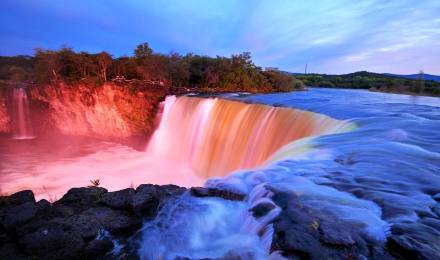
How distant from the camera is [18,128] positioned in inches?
843

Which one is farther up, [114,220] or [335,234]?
[335,234]

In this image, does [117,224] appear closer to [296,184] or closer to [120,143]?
[296,184]

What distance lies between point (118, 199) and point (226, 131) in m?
8.48

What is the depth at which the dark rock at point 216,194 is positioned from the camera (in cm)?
406

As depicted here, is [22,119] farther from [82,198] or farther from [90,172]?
[82,198]

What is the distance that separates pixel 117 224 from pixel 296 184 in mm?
2340

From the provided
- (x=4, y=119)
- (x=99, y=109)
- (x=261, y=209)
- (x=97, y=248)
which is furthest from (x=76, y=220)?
(x=4, y=119)

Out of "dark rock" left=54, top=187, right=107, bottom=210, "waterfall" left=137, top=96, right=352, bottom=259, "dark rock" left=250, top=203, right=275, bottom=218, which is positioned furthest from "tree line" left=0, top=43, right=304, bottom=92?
"dark rock" left=250, top=203, right=275, bottom=218

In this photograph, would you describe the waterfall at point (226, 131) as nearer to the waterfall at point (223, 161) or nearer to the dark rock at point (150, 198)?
the waterfall at point (223, 161)

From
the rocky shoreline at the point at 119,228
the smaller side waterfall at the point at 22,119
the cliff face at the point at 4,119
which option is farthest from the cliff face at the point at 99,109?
the rocky shoreline at the point at 119,228

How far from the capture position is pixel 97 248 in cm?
312

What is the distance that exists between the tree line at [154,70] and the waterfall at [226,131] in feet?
13.5

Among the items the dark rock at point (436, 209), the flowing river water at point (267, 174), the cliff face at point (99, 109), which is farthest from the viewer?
the cliff face at point (99, 109)

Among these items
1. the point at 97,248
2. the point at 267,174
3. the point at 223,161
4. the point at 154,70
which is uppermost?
the point at 154,70
